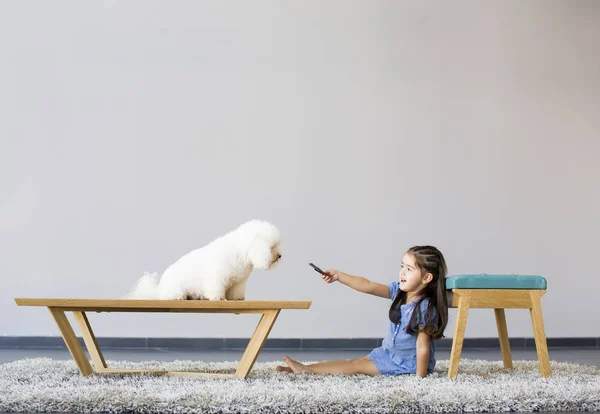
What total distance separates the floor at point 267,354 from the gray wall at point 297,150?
29 cm

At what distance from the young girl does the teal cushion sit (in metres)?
0.09

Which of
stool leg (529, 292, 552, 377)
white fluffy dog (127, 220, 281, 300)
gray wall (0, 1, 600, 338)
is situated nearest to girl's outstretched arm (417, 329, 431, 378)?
stool leg (529, 292, 552, 377)

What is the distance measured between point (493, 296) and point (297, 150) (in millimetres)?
2438

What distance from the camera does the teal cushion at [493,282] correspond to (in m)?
2.61

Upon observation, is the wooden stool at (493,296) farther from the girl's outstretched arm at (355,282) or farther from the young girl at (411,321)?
the girl's outstretched arm at (355,282)

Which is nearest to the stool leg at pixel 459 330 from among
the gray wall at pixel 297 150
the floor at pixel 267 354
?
the floor at pixel 267 354

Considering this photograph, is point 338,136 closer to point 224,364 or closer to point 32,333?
point 224,364

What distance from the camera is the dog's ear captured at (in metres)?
2.46

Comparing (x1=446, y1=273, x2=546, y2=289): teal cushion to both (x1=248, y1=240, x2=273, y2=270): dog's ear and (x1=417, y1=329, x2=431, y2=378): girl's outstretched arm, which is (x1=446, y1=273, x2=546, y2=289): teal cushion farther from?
(x1=248, y1=240, x2=273, y2=270): dog's ear

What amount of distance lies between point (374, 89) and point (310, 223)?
3.39 feet

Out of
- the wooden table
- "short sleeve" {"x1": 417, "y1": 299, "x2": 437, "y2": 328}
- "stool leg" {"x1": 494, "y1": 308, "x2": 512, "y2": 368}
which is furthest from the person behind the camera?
"stool leg" {"x1": 494, "y1": 308, "x2": 512, "y2": 368}

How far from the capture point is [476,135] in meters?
4.96

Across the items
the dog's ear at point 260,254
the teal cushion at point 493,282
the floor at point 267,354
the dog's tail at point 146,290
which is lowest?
the floor at point 267,354

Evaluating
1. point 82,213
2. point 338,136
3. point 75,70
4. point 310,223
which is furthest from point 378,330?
point 75,70
